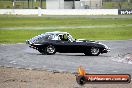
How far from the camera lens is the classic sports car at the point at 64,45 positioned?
24203 millimetres

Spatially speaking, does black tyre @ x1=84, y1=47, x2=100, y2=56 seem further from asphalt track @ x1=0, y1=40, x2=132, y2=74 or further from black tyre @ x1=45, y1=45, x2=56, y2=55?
black tyre @ x1=45, y1=45, x2=56, y2=55

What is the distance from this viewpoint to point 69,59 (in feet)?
74.3

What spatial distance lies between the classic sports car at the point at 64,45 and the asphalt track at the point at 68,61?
388 millimetres

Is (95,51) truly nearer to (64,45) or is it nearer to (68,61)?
(64,45)

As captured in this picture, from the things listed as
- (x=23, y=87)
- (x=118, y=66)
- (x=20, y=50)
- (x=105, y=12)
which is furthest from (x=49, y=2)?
(x=23, y=87)

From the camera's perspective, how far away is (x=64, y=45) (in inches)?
954

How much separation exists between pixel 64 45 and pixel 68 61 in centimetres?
268

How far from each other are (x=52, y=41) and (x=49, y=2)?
220 ft

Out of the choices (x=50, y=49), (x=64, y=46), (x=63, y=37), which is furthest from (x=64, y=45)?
(x=50, y=49)

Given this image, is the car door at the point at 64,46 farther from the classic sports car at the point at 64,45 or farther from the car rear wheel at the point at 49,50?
the car rear wheel at the point at 49,50

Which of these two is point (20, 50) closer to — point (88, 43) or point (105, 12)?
point (88, 43)

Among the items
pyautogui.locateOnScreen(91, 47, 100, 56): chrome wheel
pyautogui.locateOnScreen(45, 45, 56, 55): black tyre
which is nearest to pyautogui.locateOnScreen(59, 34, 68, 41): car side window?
pyautogui.locateOnScreen(45, 45, 56, 55): black tyre

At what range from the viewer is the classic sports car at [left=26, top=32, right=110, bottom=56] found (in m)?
24.2

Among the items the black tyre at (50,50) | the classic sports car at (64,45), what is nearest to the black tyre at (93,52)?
the classic sports car at (64,45)
